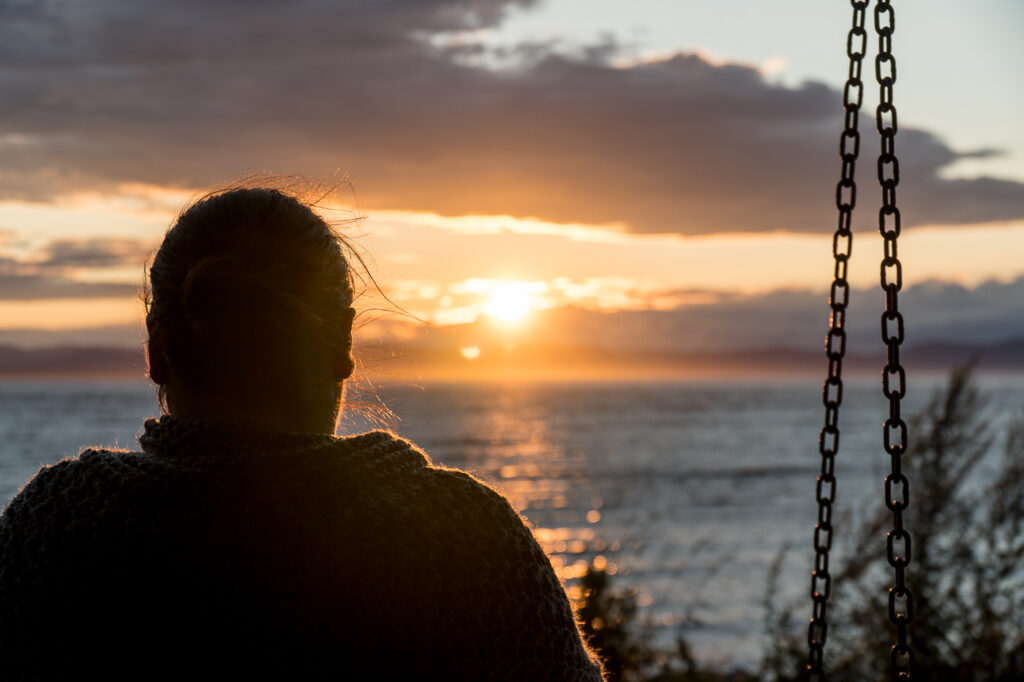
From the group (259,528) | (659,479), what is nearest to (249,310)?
(259,528)

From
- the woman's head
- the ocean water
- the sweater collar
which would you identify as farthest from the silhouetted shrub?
the woman's head

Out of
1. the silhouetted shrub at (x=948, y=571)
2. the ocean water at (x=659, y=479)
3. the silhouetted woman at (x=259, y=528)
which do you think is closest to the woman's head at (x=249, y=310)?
the silhouetted woman at (x=259, y=528)

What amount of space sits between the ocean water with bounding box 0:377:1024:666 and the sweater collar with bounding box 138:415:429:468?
0.21 meters

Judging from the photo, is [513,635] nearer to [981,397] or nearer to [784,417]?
[981,397]

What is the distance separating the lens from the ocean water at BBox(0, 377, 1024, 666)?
1337 cm

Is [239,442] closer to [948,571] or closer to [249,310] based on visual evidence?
[249,310]

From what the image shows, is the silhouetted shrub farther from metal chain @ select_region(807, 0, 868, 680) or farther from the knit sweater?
the knit sweater

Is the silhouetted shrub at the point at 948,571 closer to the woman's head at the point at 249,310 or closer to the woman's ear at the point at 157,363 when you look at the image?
the woman's head at the point at 249,310

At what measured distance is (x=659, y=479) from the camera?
3488 centimetres

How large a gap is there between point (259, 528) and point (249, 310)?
1.25 feet

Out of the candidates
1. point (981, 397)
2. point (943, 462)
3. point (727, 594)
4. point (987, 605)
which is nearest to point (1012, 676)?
point (987, 605)

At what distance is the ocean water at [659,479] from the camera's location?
43.9 feet

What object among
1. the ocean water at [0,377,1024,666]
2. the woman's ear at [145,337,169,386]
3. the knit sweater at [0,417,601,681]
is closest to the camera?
the knit sweater at [0,417,601,681]

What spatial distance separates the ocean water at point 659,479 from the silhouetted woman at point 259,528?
0.74 ft
